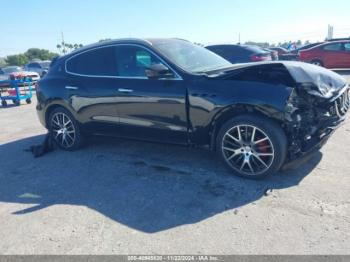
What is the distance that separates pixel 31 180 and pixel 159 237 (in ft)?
8.29

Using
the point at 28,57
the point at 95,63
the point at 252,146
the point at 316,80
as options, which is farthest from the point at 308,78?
the point at 28,57

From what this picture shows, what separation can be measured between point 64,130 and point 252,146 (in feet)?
11.1

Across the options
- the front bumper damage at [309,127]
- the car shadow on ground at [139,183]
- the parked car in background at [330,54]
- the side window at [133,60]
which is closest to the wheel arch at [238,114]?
the front bumper damage at [309,127]

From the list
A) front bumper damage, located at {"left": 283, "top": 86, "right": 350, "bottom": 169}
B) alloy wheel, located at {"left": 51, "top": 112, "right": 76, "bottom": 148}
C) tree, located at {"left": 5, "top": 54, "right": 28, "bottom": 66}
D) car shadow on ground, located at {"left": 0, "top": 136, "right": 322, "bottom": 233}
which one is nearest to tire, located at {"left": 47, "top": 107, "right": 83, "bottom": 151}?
alloy wheel, located at {"left": 51, "top": 112, "right": 76, "bottom": 148}

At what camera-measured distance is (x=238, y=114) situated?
434cm

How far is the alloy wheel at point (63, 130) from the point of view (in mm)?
5993

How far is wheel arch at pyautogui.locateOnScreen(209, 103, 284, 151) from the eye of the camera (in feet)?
13.2

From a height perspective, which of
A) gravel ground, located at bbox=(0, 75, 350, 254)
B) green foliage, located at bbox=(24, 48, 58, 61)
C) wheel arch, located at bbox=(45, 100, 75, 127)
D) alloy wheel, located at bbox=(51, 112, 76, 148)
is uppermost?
green foliage, located at bbox=(24, 48, 58, 61)

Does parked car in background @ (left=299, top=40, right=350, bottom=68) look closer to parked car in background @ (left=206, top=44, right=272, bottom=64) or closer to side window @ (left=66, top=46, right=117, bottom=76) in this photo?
parked car in background @ (left=206, top=44, right=272, bottom=64)

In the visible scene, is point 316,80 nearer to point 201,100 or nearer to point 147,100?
point 201,100

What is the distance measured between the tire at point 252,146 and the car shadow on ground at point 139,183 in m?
0.17

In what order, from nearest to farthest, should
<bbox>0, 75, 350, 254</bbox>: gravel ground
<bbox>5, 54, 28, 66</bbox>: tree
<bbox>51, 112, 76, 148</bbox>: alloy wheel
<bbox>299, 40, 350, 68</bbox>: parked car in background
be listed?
<bbox>0, 75, 350, 254</bbox>: gravel ground, <bbox>51, 112, 76, 148</bbox>: alloy wheel, <bbox>299, 40, 350, 68</bbox>: parked car in background, <bbox>5, 54, 28, 66</bbox>: tree

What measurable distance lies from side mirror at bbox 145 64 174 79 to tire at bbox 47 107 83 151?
6.25ft

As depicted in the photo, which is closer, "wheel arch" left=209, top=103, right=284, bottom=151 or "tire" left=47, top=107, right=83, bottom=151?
"wheel arch" left=209, top=103, right=284, bottom=151
